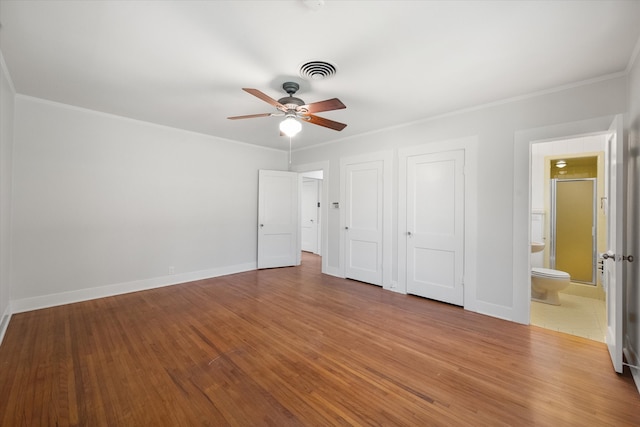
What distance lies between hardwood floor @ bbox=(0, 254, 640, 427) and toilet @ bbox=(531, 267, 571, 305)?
1.14 m

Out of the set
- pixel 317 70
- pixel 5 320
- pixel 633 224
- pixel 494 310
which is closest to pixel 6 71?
pixel 5 320

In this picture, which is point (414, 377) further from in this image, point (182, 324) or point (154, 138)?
point (154, 138)

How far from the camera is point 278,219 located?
5.71m

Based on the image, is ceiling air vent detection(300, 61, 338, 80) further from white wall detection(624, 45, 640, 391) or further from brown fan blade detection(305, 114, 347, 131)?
white wall detection(624, 45, 640, 391)

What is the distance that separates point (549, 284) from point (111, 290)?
6.11 meters

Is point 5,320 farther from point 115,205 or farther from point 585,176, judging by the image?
point 585,176

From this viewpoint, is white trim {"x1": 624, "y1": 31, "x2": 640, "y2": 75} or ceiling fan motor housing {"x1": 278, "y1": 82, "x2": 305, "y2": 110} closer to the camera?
white trim {"x1": 624, "y1": 31, "x2": 640, "y2": 75}

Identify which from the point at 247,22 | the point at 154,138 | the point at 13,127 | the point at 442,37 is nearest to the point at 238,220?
the point at 154,138

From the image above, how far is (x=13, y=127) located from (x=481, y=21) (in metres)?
4.84

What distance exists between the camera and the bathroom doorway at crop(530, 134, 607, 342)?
163 inches

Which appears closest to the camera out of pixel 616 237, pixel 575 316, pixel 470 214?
pixel 616 237

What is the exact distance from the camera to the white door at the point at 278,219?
18.1 feet

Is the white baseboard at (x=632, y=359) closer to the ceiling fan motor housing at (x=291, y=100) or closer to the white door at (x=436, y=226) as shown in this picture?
the white door at (x=436, y=226)

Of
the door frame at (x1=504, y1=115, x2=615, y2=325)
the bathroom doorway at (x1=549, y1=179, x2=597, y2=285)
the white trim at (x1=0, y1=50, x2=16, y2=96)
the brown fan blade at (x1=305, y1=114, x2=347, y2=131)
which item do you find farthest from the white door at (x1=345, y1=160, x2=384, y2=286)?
the white trim at (x1=0, y1=50, x2=16, y2=96)
